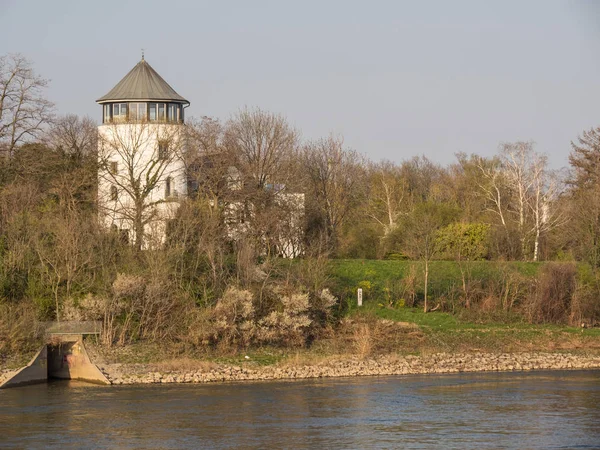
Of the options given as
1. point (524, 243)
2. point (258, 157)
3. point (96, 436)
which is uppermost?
point (258, 157)

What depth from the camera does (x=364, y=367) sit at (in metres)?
42.6

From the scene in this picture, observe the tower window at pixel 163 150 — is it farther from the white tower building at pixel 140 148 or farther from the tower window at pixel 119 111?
the tower window at pixel 119 111

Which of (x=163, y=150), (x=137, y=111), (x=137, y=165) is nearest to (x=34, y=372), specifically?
(x=137, y=165)

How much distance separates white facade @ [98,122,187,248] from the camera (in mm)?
61281

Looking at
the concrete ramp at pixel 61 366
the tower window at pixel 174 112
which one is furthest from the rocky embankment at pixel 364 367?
the tower window at pixel 174 112

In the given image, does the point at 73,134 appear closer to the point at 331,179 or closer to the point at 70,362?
the point at 331,179

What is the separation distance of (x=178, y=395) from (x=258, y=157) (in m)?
33.2

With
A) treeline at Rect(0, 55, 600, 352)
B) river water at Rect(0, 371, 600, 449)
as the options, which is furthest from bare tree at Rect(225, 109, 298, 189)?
river water at Rect(0, 371, 600, 449)

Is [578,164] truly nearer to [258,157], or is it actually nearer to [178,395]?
[258,157]

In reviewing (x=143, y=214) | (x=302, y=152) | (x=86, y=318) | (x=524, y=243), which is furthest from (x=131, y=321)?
(x=524, y=243)

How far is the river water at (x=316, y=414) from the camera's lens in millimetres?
28031

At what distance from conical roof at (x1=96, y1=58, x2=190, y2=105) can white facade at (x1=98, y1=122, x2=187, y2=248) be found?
1818 mm

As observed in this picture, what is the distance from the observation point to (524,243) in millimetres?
75188

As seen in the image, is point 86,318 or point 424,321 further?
point 424,321
